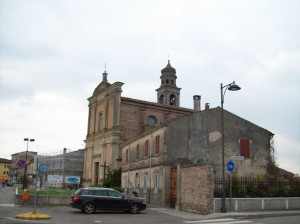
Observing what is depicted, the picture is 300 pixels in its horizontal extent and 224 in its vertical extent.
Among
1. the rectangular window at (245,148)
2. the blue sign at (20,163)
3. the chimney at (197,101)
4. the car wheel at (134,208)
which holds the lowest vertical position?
the car wheel at (134,208)

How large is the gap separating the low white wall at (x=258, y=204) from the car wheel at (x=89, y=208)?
6.36 m

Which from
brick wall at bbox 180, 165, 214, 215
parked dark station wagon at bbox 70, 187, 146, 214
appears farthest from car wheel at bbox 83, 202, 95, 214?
brick wall at bbox 180, 165, 214, 215

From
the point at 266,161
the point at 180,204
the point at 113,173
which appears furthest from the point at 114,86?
the point at 180,204

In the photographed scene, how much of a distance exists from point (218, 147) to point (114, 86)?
85.2 ft

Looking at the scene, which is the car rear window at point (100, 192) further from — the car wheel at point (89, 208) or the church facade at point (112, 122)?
the church facade at point (112, 122)

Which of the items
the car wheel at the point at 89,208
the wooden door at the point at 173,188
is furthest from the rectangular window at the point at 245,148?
the car wheel at the point at 89,208

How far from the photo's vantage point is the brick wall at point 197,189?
1959cm

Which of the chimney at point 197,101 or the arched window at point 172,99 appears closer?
the chimney at point 197,101

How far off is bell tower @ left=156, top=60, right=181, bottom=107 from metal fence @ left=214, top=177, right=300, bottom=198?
151 ft

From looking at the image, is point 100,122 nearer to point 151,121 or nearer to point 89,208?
point 151,121

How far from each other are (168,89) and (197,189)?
48.6 metres

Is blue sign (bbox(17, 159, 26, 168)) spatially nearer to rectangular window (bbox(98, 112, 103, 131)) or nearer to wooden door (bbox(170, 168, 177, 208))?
wooden door (bbox(170, 168, 177, 208))

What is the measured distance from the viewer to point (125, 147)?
3831 cm

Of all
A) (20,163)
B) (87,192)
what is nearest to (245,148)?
(87,192)
